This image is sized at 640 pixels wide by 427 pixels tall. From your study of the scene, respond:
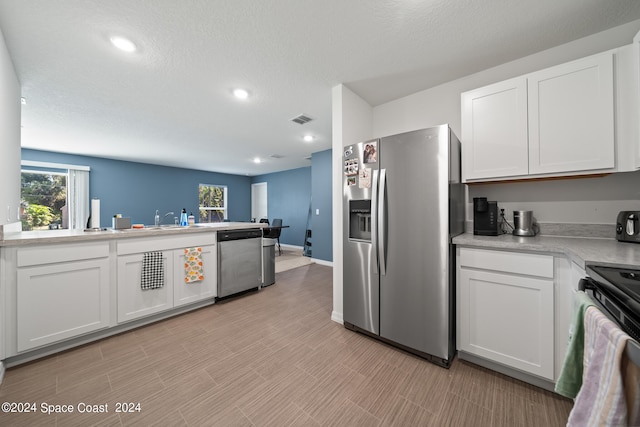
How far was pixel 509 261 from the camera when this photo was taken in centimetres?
149

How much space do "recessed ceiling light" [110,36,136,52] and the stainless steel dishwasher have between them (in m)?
1.90

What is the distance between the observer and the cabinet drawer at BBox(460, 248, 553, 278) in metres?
1.39

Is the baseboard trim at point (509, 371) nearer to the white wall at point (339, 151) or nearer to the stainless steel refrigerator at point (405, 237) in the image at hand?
the stainless steel refrigerator at point (405, 237)

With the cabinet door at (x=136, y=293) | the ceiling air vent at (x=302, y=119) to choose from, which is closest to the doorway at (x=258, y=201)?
the ceiling air vent at (x=302, y=119)

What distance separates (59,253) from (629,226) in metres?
4.03

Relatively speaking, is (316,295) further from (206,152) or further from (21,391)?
(206,152)

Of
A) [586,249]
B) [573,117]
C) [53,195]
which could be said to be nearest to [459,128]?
[573,117]

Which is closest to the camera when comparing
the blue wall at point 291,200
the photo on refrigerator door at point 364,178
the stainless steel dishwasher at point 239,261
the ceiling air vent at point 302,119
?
the photo on refrigerator door at point 364,178

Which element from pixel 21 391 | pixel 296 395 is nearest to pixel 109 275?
pixel 21 391

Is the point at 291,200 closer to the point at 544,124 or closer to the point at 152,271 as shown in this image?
the point at 152,271

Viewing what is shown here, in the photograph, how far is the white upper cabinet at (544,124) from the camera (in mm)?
1436

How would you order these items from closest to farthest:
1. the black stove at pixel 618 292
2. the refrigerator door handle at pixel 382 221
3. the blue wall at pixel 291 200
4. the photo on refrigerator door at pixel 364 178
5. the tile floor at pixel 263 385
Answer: the black stove at pixel 618 292 < the tile floor at pixel 263 385 < the refrigerator door handle at pixel 382 221 < the photo on refrigerator door at pixel 364 178 < the blue wall at pixel 291 200

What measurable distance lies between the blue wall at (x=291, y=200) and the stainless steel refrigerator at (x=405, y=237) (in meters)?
4.63

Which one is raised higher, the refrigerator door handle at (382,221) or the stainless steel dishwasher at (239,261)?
the refrigerator door handle at (382,221)
